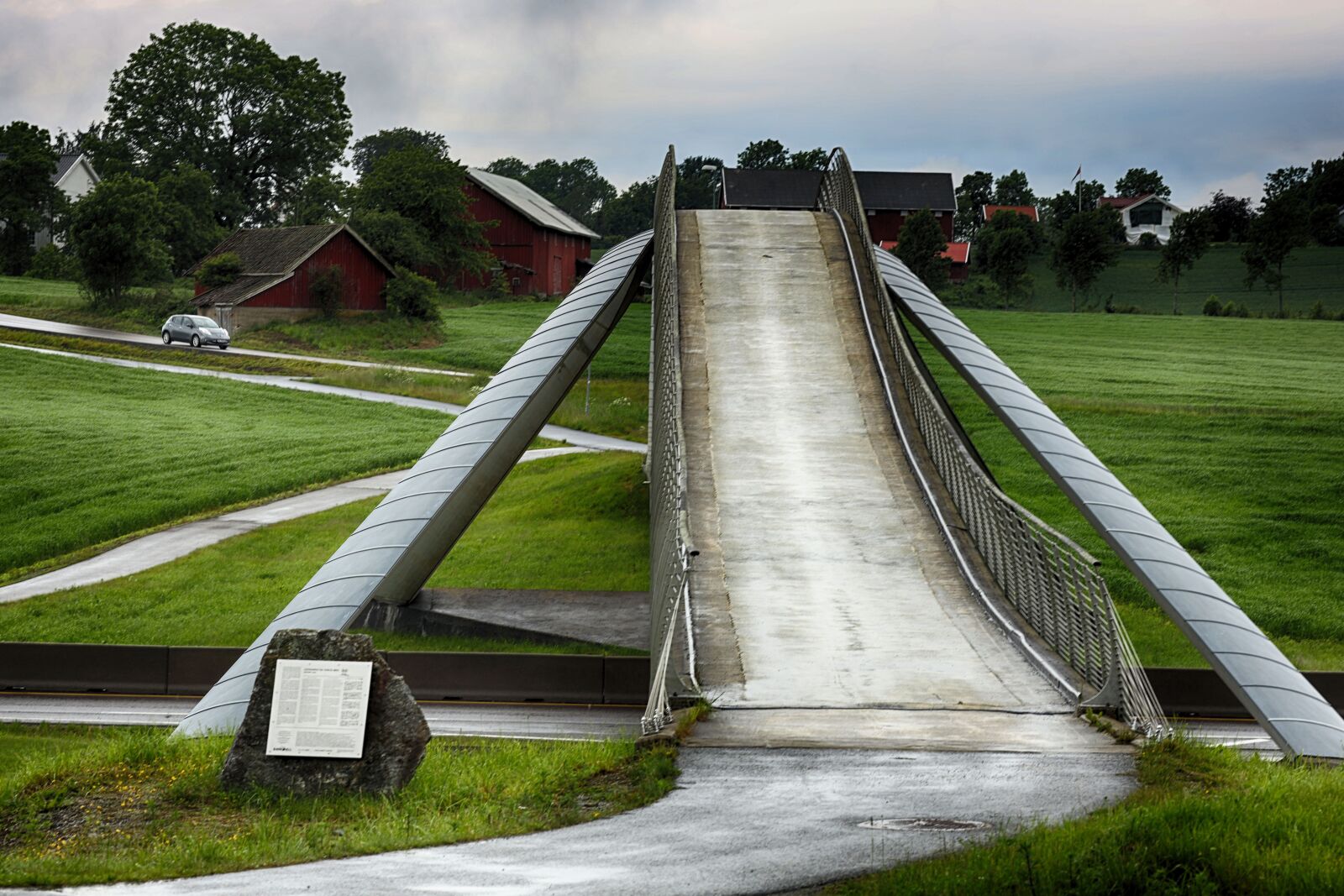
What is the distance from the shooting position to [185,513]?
31.7m

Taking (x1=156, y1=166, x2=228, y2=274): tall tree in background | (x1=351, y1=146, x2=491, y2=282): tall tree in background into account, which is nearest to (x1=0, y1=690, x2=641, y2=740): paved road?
(x1=351, y1=146, x2=491, y2=282): tall tree in background

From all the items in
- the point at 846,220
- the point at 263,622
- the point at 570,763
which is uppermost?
the point at 846,220

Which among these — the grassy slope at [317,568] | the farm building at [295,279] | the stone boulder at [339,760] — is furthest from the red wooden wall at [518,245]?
the stone boulder at [339,760]

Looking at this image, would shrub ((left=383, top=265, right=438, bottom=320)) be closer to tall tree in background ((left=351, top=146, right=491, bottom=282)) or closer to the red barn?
tall tree in background ((left=351, top=146, right=491, bottom=282))

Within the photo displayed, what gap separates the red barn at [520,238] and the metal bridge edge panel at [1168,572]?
5798 centimetres

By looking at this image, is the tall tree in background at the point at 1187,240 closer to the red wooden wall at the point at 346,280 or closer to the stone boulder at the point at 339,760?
the red wooden wall at the point at 346,280

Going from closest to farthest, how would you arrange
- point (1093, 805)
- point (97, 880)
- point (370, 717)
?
1. point (97, 880)
2. point (1093, 805)
3. point (370, 717)

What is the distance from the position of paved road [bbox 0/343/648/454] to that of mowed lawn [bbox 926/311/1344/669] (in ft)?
33.8

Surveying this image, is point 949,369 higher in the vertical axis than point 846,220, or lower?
lower

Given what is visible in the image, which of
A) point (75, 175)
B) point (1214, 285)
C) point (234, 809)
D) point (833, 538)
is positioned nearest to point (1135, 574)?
point (833, 538)

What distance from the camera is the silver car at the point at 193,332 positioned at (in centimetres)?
5572

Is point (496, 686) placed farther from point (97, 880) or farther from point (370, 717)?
point (97, 880)

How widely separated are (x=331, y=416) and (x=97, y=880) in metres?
37.6

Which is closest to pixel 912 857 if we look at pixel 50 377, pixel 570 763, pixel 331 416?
pixel 570 763
